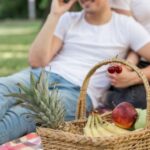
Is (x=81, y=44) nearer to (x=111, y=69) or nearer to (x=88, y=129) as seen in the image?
(x=111, y=69)

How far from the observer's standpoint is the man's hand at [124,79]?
3658 millimetres

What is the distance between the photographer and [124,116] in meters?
2.74

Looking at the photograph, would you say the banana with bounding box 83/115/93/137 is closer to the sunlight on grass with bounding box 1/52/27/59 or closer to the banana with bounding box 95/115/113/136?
the banana with bounding box 95/115/113/136

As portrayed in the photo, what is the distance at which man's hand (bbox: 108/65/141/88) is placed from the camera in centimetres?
366

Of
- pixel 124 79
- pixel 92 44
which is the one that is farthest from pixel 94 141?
pixel 92 44

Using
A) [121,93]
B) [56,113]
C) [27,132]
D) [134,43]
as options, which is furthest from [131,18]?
[56,113]

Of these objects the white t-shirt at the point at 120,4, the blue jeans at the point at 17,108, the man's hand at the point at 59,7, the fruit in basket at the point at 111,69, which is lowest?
the blue jeans at the point at 17,108

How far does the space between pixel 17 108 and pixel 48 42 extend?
621 mm

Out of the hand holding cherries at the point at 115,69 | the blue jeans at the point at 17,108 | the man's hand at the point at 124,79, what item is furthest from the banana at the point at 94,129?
the man's hand at the point at 124,79

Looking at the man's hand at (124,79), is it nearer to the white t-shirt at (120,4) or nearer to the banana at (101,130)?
the white t-shirt at (120,4)

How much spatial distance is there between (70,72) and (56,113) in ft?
4.24

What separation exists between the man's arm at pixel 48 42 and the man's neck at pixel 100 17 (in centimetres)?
19

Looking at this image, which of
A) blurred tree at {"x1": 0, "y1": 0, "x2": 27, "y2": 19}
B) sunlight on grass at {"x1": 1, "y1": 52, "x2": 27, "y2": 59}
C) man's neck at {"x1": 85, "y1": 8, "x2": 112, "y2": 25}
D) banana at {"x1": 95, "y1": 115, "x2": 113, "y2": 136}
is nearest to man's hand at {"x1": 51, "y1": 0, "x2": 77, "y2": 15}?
man's neck at {"x1": 85, "y1": 8, "x2": 112, "y2": 25}

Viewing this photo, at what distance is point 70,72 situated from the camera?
154 inches
